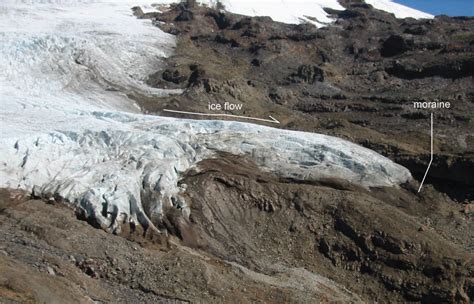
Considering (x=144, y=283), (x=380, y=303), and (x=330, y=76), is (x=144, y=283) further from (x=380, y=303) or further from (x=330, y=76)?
(x=330, y=76)

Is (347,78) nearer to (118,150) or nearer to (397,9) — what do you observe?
(118,150)

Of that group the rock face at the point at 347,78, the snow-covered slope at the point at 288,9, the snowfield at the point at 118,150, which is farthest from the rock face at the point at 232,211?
the snow-covered slope at the point at 288,9

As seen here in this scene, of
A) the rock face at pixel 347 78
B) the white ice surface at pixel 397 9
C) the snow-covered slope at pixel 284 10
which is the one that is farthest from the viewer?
the white ice surface at pixel 397 9

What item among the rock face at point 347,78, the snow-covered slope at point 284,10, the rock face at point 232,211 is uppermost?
the snow-covered slope at point 284,10

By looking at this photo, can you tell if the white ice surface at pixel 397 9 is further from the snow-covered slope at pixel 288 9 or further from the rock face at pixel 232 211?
the rock face at pixel 232 211

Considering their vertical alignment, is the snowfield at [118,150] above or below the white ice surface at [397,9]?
below

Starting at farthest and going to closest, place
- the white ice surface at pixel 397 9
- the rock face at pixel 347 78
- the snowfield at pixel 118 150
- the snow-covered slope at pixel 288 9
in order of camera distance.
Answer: the white ice surface at pixel 397 9, the snow-covered slope at pixel 288 9, the rock face at pixel 347 78, the snowfield at pixel 118 150

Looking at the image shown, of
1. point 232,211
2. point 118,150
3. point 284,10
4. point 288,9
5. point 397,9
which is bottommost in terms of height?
point 232,211

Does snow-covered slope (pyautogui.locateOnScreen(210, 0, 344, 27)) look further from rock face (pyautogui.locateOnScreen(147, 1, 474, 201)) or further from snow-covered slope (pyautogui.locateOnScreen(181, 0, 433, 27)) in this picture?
rock face (pyautogui.locateOnScreen(147, 1, 474, 201))

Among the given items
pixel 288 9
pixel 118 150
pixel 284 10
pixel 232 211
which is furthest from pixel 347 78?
pixel 288 9
